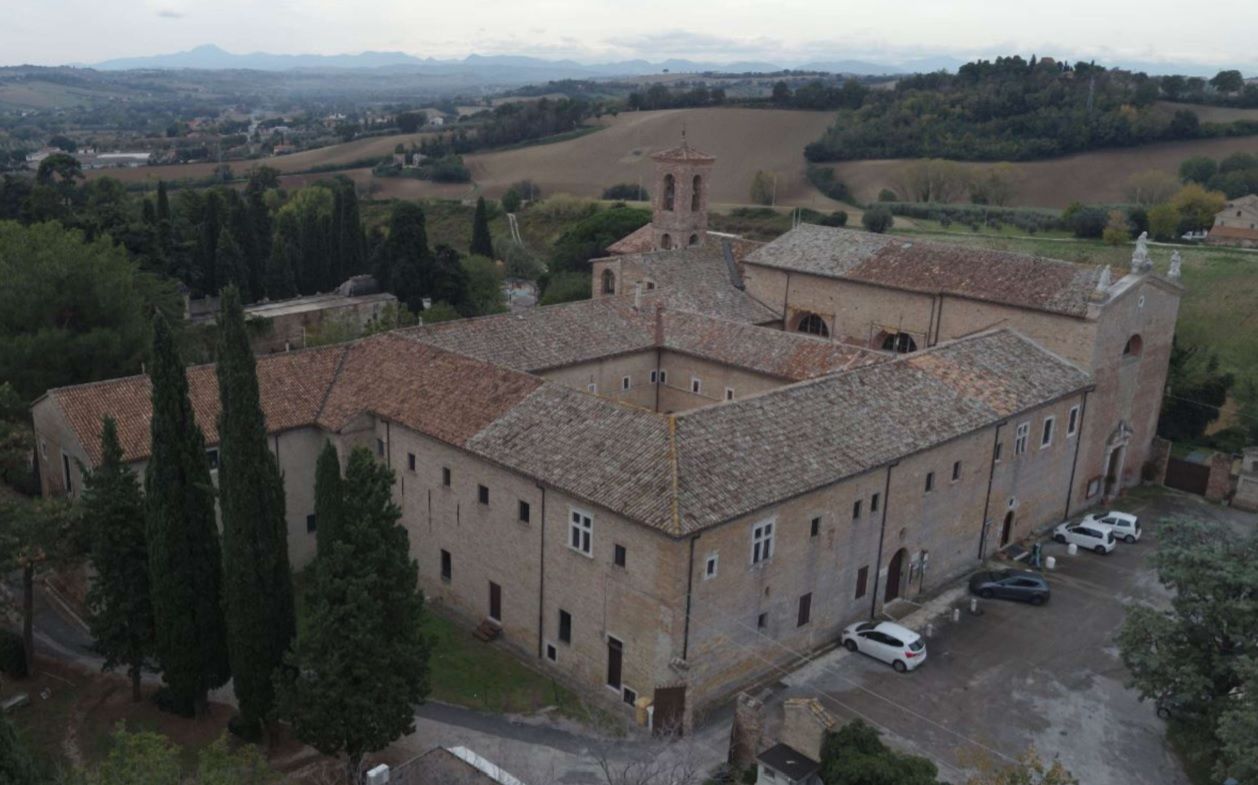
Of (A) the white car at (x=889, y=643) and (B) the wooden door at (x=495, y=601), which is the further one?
(B) the wooden door at (x=495, y=601)

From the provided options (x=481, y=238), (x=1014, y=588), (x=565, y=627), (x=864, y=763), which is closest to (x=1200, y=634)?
(x=1014, y=588)

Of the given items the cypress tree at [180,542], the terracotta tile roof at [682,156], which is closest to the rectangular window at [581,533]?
the cypress tree at [180,542]

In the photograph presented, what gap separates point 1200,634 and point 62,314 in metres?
38.2

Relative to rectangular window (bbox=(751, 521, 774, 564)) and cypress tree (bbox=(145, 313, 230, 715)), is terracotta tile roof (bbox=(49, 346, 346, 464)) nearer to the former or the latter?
cypress tree (bbox=(145, 313, 230, 715))

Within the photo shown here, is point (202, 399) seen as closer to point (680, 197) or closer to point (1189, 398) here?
point (680, 197)

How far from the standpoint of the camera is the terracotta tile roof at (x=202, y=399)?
30.8 metres

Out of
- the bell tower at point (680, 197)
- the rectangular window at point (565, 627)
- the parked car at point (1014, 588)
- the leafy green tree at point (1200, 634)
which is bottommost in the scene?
the parked car at point (1014, 588)

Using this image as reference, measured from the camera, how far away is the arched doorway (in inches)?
1228

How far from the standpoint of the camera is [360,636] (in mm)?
21297

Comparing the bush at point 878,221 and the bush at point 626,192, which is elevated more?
the bush at point 878,221

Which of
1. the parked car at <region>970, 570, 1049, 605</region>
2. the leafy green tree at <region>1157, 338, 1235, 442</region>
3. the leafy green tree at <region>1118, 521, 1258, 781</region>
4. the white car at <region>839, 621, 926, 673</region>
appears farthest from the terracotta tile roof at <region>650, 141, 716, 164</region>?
the leafy green tree at <region>1118, 521, 1258, 781</region>

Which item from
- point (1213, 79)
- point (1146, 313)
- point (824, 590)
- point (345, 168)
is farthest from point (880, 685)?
point (345, 168)

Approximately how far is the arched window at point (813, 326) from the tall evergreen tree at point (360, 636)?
27643 mm

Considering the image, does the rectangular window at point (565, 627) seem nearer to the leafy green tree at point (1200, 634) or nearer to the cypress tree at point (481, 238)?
the leafy green tree at point (1200, 634)
